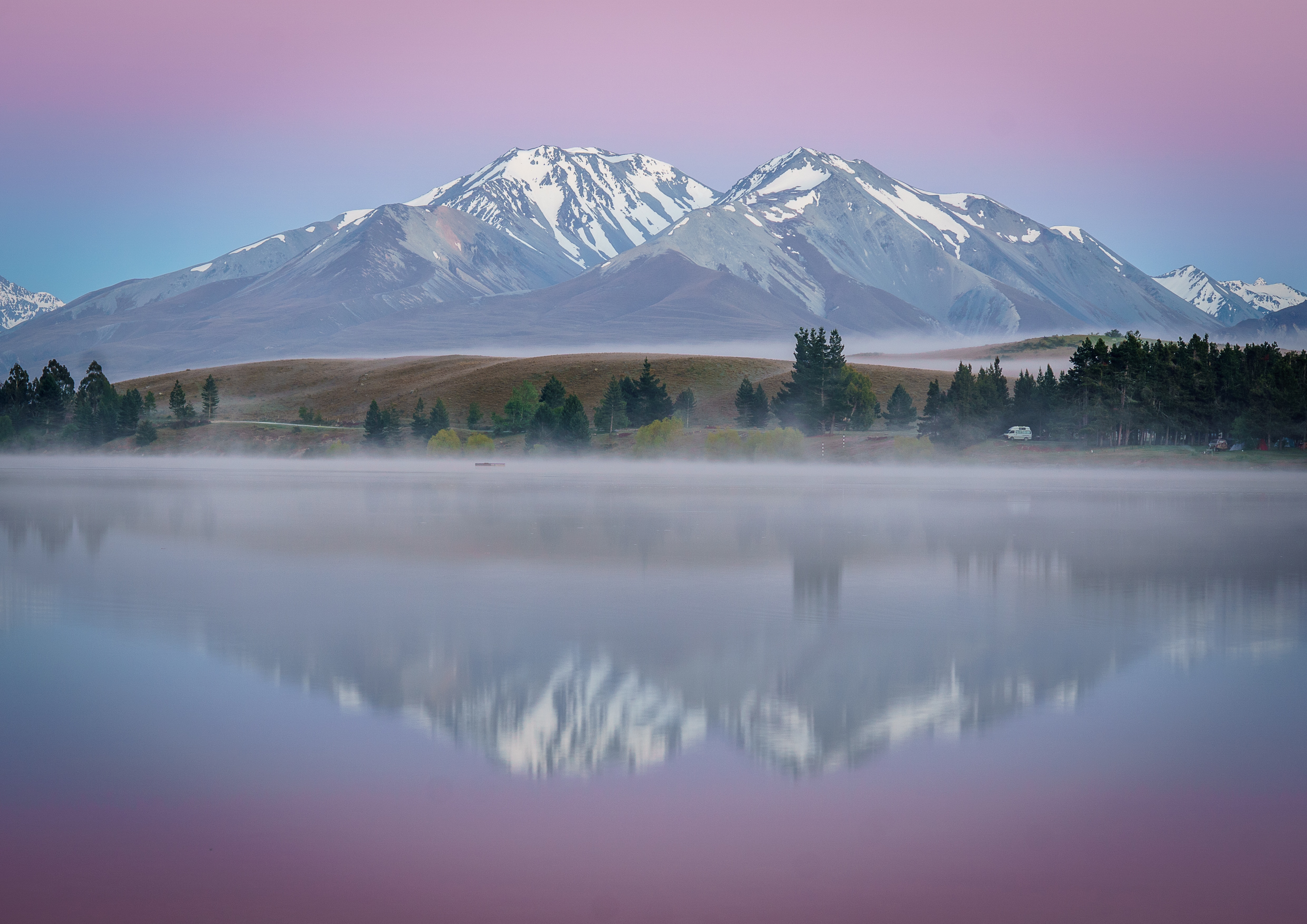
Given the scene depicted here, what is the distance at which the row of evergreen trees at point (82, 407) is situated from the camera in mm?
144000

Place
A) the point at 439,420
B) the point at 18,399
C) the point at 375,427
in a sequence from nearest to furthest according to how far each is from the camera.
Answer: the point at 375,427
the point at 439,420
the point at 18,399

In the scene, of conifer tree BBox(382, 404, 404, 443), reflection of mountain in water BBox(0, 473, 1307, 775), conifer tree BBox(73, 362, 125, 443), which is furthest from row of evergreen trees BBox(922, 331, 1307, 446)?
conifer tree BBox(73, 362, 125, 443)

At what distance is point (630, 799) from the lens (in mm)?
10531

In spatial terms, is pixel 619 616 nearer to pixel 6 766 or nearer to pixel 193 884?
pixel 6 766

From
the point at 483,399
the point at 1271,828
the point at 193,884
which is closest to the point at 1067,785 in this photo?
the point at 1271,828

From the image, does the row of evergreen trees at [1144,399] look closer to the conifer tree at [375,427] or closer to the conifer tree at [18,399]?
the conifer tree at [375,427]

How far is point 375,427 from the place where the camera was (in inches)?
5261

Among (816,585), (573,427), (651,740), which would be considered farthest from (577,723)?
(573,427)

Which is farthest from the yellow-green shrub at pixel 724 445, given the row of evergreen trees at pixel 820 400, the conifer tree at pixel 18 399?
the conifer tree at pixel 18 399

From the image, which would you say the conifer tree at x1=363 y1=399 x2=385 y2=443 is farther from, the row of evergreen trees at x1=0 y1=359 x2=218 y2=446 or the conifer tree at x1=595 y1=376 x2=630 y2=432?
the row of evergreen trees at x1=0 y1=359 x2=218 y2=446

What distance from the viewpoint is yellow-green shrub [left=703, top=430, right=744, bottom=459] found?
374ft

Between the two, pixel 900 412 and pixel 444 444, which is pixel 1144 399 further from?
pixel 444 444

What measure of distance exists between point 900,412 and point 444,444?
51215 millimetres

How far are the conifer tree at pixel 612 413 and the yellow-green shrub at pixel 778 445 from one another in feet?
70.3
